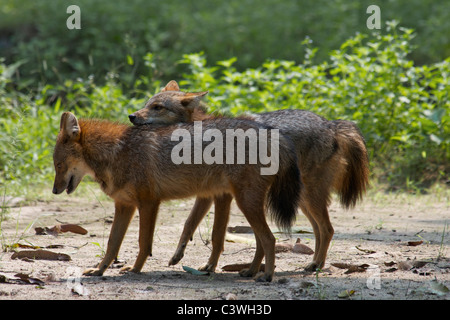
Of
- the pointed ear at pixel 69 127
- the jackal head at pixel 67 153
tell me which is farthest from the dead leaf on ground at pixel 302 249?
the pointed ear at pixel 69 127

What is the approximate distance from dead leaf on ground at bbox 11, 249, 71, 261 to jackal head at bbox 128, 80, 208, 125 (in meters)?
1.48

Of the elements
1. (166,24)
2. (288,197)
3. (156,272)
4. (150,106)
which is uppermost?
(166,24)

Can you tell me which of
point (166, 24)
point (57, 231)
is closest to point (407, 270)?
point (57, 231)

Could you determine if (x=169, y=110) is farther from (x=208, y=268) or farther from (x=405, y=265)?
(x=405, y=265)

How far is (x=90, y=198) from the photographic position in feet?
26.1

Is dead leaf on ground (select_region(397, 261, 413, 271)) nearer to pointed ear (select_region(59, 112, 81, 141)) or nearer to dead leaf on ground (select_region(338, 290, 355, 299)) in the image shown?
dead leaf on ground (select_region(338, 290, 355, 299))

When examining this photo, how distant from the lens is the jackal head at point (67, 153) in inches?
207

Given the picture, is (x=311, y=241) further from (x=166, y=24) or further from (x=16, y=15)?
(x=16, y=15)

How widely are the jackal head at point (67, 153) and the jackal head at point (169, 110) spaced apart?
0.93 meters

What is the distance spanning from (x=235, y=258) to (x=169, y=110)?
1.60 m

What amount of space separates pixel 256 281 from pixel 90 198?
3.67 m

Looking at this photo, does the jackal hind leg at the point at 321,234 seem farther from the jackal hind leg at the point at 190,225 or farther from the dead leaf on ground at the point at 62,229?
the dead leaf on ground at the point at 62,229

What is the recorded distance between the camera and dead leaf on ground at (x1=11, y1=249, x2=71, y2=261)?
5301 mm

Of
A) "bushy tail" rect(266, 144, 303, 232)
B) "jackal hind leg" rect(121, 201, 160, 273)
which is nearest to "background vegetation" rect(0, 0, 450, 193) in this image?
"jackal hind leg" rect(121, 201, 160, 273)
